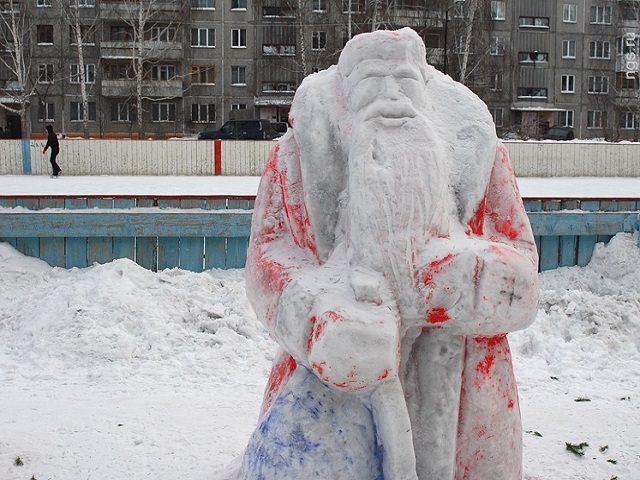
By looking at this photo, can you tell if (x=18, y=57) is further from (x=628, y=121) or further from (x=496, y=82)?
(x=628, y=121)

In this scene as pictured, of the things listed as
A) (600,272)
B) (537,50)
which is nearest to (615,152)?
(600,272)

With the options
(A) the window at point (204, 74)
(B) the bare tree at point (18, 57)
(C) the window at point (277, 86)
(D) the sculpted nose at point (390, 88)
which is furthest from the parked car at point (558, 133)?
(D) the sculpted nose at point (390, 88)

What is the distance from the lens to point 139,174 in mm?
20859

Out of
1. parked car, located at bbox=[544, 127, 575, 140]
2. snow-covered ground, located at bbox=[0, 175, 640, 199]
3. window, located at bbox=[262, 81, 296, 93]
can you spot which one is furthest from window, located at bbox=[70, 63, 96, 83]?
snow-covered ground, located at bbox=[0, 175, 640, 199]

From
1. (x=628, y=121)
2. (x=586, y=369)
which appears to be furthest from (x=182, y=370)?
(x=628, y=121)

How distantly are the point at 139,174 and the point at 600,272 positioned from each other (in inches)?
566

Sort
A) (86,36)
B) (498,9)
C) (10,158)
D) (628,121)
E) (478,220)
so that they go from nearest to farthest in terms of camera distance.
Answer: (478,220)
(10,158)
(86,36)
(498,9)
(628,121)

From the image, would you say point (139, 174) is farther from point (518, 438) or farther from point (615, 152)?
point (518, 438)

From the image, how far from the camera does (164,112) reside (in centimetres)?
4103

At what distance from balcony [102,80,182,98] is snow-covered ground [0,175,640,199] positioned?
19.7 meters

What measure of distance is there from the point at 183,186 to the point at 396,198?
1401cm

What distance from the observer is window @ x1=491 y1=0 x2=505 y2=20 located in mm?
42719

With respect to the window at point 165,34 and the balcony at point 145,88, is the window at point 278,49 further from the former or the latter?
the balcony at point 145,88

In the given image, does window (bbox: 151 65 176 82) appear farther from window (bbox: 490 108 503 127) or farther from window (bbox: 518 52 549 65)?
window (bbox: 518 52 549 65)
